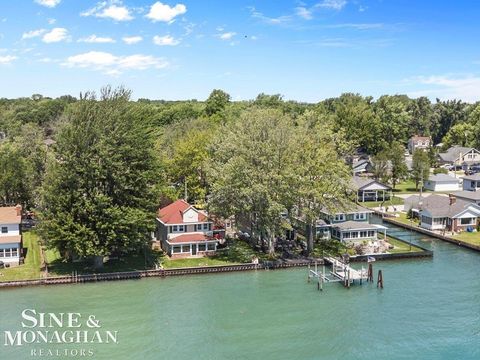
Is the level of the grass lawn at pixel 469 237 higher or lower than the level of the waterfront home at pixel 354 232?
lower

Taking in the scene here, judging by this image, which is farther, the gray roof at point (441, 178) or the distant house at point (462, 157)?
the distant house at point (462, 157)

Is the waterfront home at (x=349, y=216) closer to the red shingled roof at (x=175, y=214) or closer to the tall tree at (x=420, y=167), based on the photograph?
the red shingled roof at (x=175, y=214)

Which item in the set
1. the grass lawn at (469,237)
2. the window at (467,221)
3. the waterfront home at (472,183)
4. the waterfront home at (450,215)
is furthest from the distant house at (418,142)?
the grass lawn at (469,237)

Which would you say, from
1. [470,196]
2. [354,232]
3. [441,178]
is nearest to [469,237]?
[354,232]

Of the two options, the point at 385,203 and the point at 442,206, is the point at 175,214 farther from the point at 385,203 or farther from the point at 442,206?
the point at 385,203

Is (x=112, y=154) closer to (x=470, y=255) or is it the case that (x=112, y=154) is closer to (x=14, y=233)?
(x=14, y=233)

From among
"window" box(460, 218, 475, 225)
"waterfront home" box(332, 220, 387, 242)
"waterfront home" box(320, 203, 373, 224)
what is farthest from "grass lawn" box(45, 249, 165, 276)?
"window" box(460, 218, 475, 225)

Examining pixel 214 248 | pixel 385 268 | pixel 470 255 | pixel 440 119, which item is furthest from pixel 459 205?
pixel 440 119
